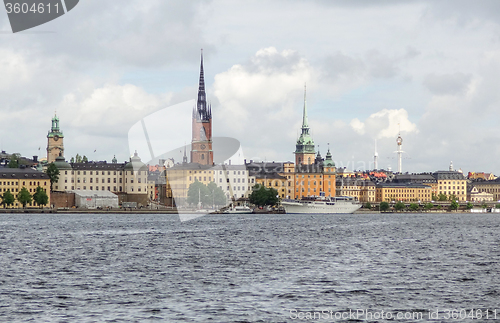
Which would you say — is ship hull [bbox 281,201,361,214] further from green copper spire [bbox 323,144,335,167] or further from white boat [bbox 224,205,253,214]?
green copper spire [bbox 323,144,335,167]

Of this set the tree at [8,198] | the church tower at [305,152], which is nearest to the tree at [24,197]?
the tree at [8,198]

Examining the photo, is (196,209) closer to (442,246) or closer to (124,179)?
(124,179)

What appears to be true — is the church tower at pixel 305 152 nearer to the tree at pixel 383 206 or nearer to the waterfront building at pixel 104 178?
the tree at pixel 383 206

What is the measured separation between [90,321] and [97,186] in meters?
133

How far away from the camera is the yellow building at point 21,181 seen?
132500 mm

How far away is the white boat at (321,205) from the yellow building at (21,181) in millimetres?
43134

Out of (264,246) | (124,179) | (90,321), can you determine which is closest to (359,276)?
(90,321)

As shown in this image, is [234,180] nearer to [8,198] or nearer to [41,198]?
[41,198]

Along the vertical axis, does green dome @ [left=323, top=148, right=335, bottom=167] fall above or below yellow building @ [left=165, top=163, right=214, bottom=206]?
above

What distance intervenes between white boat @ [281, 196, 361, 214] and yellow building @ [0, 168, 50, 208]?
142 feet

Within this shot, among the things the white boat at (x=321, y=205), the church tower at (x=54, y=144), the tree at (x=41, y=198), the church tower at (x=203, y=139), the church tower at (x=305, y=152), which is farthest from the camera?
the church tower at (x=305, y=152)

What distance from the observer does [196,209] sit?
134m

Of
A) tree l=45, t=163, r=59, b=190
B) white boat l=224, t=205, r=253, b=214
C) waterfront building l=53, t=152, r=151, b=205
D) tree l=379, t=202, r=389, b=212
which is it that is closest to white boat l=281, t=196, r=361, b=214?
white boat l=224, t=205, r=253, b=214

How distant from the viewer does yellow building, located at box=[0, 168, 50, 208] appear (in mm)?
132500
